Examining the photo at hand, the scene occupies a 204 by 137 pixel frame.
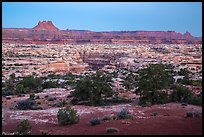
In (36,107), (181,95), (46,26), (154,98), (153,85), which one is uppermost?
(46,26)

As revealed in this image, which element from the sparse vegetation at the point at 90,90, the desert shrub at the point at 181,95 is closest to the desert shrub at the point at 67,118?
the sparse vegetation at the point at 90,90

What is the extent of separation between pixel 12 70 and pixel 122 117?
27.2 meters

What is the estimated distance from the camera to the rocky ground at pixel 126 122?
33.8ft

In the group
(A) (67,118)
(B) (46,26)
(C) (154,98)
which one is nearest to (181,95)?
(C) (154,98)

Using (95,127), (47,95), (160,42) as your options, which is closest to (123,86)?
(47,95)

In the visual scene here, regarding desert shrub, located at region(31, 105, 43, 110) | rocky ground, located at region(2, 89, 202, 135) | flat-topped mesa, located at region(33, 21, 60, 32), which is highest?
flat-topped mesa, located at region(33, 21, 60, 32)

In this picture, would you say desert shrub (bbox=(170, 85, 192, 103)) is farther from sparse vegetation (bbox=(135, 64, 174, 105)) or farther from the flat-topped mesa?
the flat-topped mesa

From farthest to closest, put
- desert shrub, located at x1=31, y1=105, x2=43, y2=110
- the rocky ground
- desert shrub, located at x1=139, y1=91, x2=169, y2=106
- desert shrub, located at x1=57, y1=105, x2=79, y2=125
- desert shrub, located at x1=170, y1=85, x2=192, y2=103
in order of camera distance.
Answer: desert shrub, located at x1=170, y1=85, x2=192, y2=103 < desert shrub, located at x1=31, y1=105, x2=43, y2=110 < desert shrub, located at x1=139, y1=91, x2=169, y2=106 < desert shrub, located at x1=57, y1=105, x2=79, y2=125 < the rocky ground

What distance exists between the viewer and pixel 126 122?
1159 cm

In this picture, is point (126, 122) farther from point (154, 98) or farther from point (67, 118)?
point (154, 98)

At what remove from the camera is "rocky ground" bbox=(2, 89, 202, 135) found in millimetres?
10289

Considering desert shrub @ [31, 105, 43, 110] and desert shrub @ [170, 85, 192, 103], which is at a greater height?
desert shrub @ [170, 85, 192, 103]

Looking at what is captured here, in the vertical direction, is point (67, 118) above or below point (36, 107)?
above

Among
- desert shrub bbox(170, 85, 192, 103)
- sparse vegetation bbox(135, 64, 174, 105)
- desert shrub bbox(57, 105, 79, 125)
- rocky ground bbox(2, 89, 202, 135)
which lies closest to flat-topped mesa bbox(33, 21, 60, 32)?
sparse vegetation bbox(135, 64, 174, 105)
